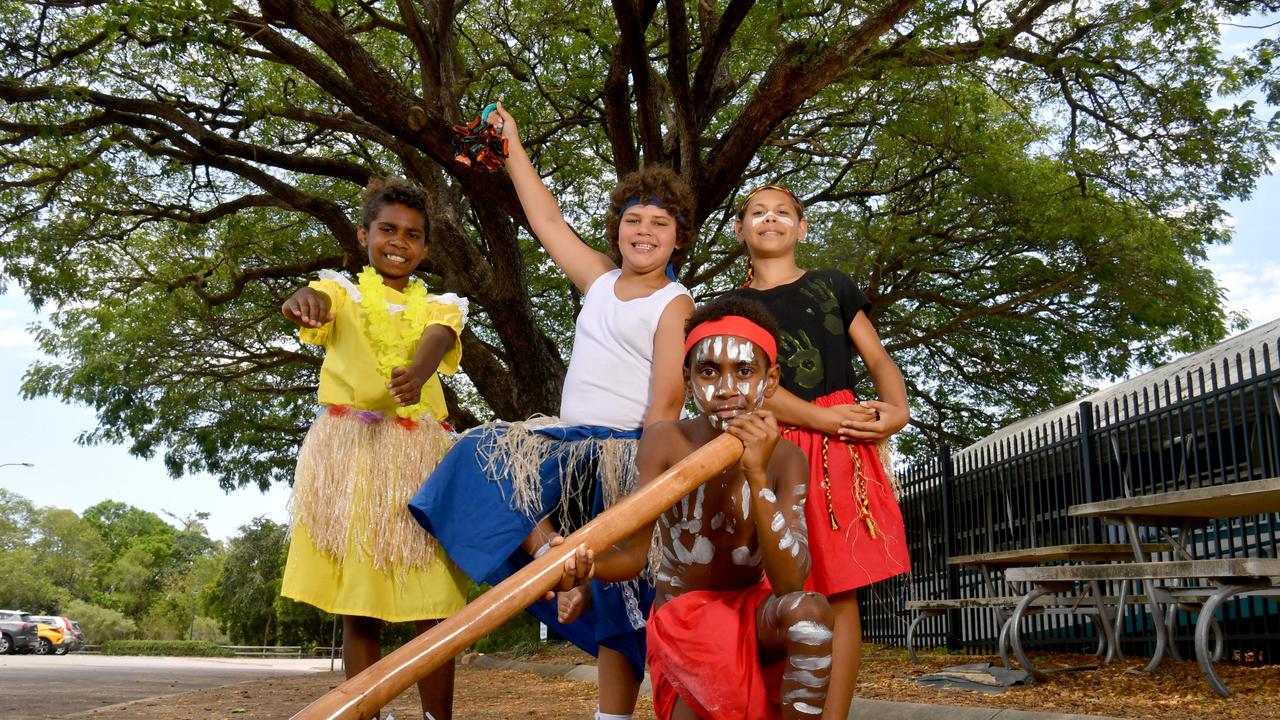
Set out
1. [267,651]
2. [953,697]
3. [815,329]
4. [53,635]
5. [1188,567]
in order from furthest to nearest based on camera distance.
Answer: [267,651]
[53,635]
[953,697]
[1188,567]
[815,329]

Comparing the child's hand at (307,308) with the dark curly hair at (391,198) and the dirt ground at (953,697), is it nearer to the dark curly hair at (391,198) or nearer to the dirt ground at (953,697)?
the dark curly hair at (391,198)

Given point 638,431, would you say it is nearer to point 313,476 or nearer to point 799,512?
point 799,512

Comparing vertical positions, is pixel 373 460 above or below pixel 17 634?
Result: above

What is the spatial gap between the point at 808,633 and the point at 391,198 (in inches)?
89.0

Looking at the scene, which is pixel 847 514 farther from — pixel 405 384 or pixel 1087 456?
pixel 1087 456

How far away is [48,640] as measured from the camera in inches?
1155

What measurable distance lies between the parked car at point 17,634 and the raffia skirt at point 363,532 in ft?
96.1

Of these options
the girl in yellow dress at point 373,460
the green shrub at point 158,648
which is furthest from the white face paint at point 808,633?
the green shrub at point 158,648

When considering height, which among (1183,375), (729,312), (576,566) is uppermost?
(1183,375)

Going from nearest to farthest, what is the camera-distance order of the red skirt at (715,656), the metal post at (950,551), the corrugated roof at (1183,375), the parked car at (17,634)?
the red skirt at (715,656), the corrugated roof at (1183,375), the metal post at (950,551), the parked car at (17,634)

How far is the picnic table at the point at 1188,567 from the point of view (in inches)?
191

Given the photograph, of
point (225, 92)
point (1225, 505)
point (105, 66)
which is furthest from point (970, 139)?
point (105, 66)

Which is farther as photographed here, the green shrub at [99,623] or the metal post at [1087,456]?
the green shrub at [99,623]

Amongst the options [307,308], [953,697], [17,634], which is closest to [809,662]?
[307,308]
